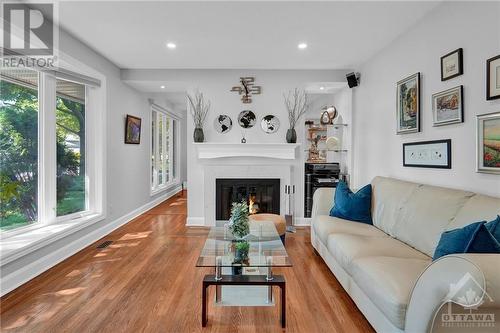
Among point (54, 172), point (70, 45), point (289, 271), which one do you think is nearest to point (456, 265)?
point (289, 271)

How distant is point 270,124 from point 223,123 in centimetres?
80

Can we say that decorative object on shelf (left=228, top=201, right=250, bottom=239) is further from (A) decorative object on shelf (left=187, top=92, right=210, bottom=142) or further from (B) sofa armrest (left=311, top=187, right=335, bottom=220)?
(A) decorative object on shelf (left=187, top=92, right=210, bottom=142)

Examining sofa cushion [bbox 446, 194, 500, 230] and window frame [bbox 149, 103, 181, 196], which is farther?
window frame [bbox 149, 103, 181, 196]

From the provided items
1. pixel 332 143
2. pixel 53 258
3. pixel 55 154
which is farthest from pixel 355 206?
pixel 55 154

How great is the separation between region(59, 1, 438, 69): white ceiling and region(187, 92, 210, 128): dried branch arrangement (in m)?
0.63

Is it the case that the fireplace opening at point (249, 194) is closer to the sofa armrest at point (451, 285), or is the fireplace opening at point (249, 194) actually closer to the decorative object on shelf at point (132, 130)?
the decorative object on shelf at point (132, 130)

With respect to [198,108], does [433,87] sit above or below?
below

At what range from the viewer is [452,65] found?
2.56 m

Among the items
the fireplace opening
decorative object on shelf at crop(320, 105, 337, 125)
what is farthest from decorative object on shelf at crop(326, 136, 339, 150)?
the fireplace opening

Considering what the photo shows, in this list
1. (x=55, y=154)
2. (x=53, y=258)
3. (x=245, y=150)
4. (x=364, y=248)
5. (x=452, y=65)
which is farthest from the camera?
(x=245, y=150)

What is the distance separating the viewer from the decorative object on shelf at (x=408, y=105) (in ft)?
10.1

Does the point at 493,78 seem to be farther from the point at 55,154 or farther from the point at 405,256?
the point at 55,154

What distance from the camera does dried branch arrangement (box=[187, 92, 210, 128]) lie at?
486cm

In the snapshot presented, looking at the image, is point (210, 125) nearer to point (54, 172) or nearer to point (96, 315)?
point (54, 172)
